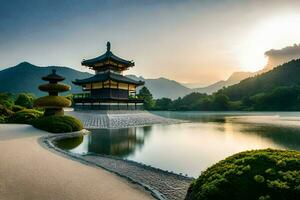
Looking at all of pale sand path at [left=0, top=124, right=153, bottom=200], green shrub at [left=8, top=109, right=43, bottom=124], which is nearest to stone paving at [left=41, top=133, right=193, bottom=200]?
pale sand path at [left=0, top=124, right=153, bottom=200]

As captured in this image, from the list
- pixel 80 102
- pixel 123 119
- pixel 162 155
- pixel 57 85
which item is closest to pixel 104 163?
pixel 162 155

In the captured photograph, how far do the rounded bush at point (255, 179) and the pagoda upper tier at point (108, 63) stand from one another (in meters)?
38.8

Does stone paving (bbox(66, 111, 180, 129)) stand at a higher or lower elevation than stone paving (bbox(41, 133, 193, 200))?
higher

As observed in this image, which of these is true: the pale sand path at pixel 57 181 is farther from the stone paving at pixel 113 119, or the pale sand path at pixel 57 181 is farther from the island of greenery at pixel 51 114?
the stone paving at pixel 113 119

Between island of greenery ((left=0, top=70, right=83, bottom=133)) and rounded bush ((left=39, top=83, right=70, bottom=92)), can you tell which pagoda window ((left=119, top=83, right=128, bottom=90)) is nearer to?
island of greenery ((left=0, top=70, right=83, bottom=133))

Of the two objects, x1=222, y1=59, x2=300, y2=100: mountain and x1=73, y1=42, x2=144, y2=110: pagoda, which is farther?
x1=222, y1=59, x2=300, y2=100: mountain

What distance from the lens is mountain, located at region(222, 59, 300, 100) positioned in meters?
114

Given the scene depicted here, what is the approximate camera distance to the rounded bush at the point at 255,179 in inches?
160

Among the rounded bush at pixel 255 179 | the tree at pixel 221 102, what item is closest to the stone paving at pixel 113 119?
the rounded bush at pixel 255 179

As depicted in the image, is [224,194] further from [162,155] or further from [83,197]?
[162,155]

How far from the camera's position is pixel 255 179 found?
14.2 feet

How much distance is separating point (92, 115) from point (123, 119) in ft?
15.4

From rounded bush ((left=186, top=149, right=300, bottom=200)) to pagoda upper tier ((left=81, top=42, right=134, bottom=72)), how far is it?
38.8 m

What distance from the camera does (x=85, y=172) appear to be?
8961mm
